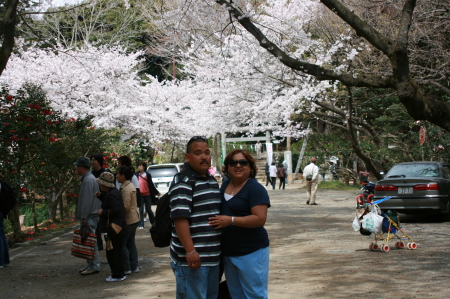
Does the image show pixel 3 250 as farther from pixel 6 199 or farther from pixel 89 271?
pixel 89 271

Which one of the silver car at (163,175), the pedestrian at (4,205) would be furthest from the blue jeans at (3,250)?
the silver car at (163,175)

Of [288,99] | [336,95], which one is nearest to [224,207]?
[288,99]

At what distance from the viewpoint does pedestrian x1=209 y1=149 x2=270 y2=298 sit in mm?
4324

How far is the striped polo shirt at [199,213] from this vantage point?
13.8 ft

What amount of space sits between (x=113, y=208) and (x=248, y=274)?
393 cm

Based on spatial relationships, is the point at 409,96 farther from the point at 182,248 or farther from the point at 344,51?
the point at 344,51

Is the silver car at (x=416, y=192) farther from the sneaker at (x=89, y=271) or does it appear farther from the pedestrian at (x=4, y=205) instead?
the pedestrian at (x=4, y=205)

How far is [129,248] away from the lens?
28.3 ft

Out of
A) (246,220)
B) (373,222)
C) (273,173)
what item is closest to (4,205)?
(373,222)

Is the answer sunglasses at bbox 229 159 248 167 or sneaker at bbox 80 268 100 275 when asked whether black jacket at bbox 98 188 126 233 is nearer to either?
sneaker at bbox 80 268 100 275

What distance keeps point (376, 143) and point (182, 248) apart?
2229 cm

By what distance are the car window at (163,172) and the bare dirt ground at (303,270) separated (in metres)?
10.8

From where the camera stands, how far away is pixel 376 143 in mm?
25359

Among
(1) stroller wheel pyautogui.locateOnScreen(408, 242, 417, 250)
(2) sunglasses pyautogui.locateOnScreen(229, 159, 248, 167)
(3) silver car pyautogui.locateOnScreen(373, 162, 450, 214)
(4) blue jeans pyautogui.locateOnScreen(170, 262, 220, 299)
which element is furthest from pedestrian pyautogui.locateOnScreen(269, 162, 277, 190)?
(4) blue jeans pyautogui.locateOnScreen(170, 262, 220, 299)
